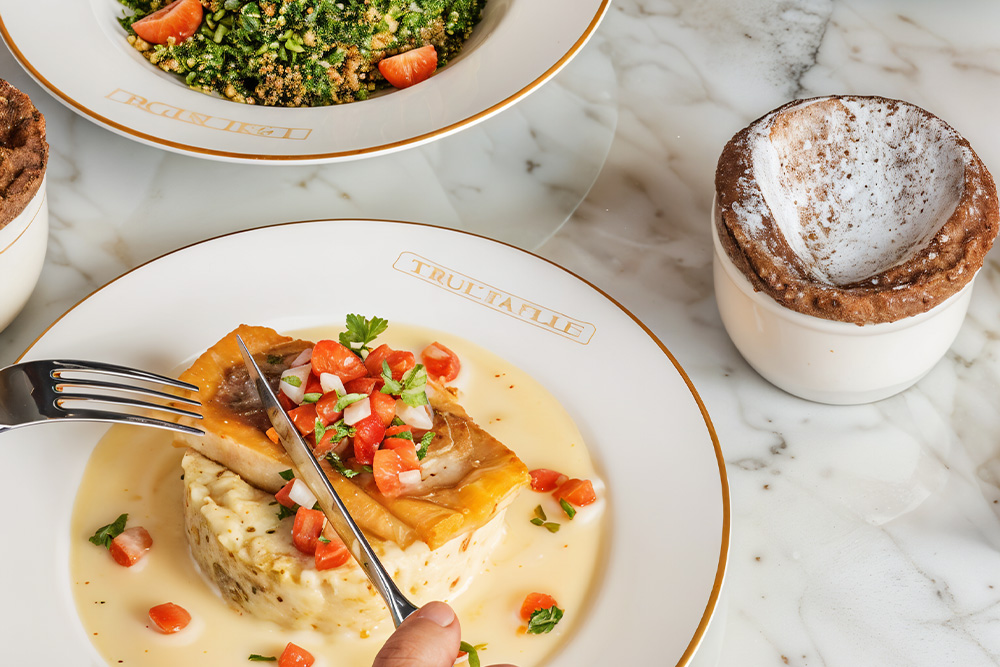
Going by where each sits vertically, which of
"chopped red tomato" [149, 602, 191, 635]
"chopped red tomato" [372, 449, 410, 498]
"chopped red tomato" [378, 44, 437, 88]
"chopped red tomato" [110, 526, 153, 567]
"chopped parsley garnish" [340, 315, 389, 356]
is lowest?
"chopped red tomato" [149, 602, 191, 635]

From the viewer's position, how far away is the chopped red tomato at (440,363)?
2643 millimetres

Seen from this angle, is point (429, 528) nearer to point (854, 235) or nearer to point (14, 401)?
point (14, 401)

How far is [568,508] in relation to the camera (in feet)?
7.72

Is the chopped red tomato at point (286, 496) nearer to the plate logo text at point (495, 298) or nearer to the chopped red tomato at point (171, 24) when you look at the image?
the plate logo text at point (495, 298)

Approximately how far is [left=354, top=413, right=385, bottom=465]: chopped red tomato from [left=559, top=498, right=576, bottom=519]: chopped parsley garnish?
1.64 feet

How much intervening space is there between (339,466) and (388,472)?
141 mm

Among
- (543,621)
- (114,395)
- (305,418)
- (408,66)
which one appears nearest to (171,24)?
(408,66)

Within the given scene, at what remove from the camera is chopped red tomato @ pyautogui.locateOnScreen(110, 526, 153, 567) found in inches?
88.0

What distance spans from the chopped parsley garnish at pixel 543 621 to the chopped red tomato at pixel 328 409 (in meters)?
0.69

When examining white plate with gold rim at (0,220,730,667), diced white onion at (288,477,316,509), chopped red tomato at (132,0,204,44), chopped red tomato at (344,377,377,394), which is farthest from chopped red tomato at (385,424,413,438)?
chopped red tomato at (132,0,204,44)

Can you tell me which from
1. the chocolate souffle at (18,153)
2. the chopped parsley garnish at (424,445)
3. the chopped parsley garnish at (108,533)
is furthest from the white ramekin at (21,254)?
the chopped parsley garnish at (424,445)

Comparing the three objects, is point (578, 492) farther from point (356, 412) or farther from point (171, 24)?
point (171, 24)

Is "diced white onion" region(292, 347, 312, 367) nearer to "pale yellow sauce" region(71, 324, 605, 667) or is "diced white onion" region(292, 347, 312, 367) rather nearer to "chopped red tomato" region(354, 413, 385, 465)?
"chopped red tomato" region(354, 413, 385, 465)

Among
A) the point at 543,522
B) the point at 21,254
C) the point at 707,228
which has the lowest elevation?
the point at 543,522
